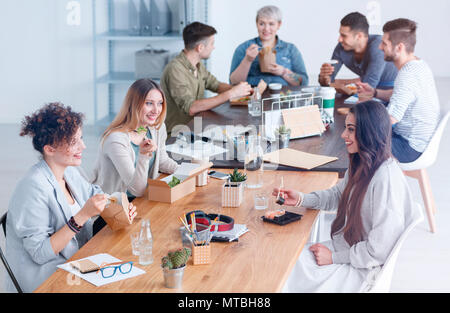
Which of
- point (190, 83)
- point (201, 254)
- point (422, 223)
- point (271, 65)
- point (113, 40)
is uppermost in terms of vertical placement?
point (113, 40)

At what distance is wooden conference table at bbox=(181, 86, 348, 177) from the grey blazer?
42.0 inches

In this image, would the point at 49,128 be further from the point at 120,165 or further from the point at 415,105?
the point at 415,105

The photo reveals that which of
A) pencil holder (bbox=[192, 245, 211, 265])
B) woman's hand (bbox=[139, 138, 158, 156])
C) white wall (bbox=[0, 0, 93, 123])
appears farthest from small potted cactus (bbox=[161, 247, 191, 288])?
white wall (bbox=[0, 0, 93, 123])

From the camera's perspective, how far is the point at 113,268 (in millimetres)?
2029

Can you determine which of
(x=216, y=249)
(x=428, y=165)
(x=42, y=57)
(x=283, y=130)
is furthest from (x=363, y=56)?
(x=42, y=57)

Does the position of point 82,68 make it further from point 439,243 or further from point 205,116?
point 439,243

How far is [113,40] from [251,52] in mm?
2460

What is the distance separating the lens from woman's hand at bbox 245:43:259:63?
470cm

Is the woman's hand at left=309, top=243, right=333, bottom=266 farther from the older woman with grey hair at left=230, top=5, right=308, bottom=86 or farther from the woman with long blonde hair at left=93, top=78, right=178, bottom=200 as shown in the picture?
the older woman with grey hair at left=230, top=5, right=308, bottom=86

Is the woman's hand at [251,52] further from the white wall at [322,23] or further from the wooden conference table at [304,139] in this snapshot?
the white wall at [322,23]

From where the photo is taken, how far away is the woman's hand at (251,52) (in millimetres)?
4695

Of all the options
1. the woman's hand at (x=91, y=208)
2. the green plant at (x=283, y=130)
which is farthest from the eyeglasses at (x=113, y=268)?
the green plant at (x=283, y=130)

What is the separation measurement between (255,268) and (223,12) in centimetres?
631

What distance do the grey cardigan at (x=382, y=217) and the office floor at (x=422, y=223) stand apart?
1.13m
